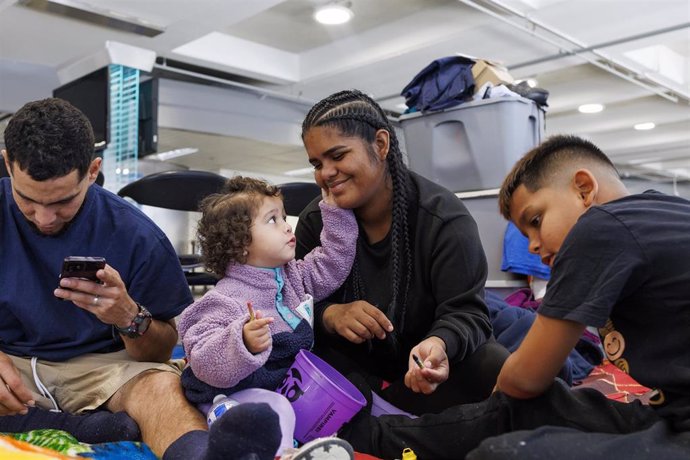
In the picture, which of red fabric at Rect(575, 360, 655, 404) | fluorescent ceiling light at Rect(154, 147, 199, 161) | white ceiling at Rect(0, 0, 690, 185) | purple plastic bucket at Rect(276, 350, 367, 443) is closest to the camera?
purple plastic bucket at Rect(276, 350, 367, 443)

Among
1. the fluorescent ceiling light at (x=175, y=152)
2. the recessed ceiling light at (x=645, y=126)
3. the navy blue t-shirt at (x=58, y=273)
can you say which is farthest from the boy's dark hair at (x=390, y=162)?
the recessed ceiling light at (x=645, y=126)

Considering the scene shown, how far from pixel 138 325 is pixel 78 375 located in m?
0.23

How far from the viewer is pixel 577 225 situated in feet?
3.45

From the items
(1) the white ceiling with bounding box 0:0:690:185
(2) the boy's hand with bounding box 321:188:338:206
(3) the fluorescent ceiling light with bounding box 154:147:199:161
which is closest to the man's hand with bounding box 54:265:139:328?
(2) the boy's hand with bounding box 321:188:338:206

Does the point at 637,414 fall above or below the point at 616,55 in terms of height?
below

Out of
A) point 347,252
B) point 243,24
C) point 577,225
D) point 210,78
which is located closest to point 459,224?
point 347,252

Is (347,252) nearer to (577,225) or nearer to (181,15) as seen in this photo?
(577,225)

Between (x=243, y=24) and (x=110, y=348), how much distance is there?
4903 millimetres

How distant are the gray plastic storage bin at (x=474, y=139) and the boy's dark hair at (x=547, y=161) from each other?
170 cm

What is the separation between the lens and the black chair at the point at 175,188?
2.44 m

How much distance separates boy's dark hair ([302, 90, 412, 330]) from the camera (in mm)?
1574

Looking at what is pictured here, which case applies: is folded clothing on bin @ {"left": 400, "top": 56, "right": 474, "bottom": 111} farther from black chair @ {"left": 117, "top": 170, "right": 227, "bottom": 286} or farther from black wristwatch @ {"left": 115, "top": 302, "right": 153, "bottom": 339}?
black wristwatch @ {"left": 115, "top": 302, "right": 153, "bottom": 339}

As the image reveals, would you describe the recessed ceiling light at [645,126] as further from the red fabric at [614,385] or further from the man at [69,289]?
the man at [69,289]

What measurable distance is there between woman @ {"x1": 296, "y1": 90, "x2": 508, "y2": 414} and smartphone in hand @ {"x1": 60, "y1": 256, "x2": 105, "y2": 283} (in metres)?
0.55
